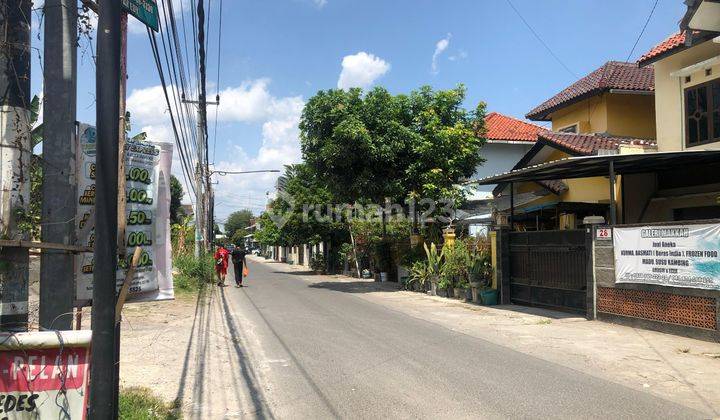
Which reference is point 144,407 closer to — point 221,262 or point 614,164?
point 614,164

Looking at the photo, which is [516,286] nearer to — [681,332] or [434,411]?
[681,332]

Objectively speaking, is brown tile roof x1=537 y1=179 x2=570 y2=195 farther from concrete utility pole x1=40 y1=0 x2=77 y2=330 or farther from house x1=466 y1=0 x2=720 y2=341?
concrete utility pole x1=40 y1=0 x2=77 y2=330

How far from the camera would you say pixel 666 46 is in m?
15.1

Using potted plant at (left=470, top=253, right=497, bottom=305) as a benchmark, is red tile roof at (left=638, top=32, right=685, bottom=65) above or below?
above

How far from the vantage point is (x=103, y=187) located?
3383 millimetres

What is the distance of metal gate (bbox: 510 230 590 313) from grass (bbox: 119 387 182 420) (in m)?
9.51

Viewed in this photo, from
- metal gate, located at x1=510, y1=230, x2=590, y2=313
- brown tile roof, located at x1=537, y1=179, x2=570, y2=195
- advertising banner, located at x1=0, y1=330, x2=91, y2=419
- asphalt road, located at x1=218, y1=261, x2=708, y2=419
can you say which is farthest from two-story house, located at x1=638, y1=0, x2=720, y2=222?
advertising banner, located at x1=0, y1=330, x2=91, y2=419

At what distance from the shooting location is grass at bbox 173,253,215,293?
2072cm

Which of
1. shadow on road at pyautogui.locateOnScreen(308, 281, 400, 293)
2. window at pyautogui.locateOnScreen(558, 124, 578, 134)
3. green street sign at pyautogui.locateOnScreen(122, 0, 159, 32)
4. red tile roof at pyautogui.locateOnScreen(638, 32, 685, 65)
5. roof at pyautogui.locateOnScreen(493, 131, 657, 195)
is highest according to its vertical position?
red tile roof at pyautogui.locateOnScreen(638, 32, 685, 65)

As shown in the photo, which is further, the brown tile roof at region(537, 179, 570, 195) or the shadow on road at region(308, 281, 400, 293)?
the shadow on road at region(308, 281, 400, 293)

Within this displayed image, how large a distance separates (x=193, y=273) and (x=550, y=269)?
15.0 meters

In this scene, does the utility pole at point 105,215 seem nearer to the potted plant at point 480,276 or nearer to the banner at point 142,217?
the banner at point 142,217

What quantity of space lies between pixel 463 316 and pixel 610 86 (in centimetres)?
1013

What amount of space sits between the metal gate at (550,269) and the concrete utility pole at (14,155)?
36.4 feet
